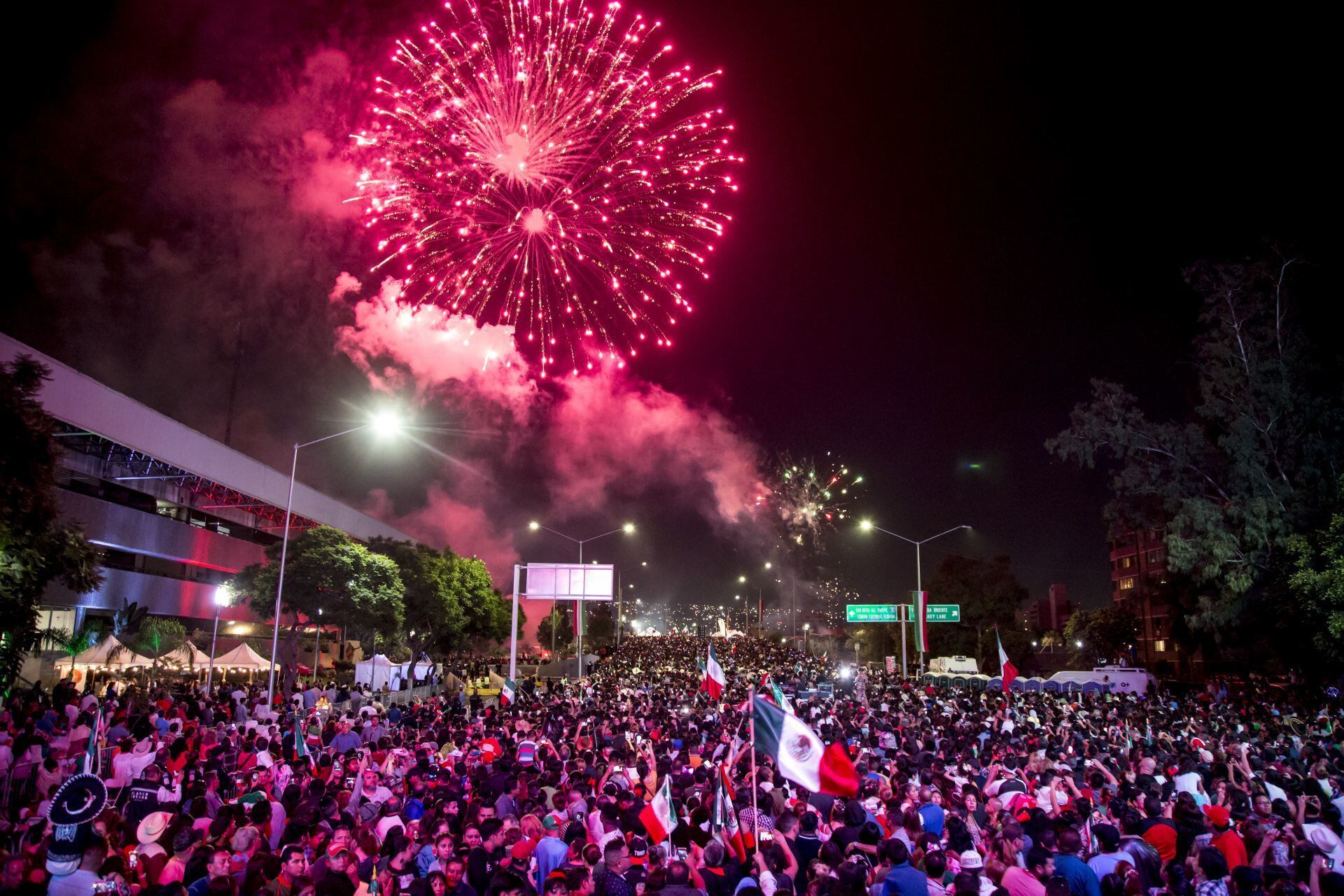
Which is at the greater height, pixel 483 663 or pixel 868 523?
pixel 868 523

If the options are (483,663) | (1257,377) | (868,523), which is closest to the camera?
(1257,377)

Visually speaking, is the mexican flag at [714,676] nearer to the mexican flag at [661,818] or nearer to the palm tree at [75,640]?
the mexican flag at [661,818]

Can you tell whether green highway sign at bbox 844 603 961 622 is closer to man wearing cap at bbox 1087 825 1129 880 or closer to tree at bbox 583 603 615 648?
man wearing cap at bbox 1087 825 1129 880

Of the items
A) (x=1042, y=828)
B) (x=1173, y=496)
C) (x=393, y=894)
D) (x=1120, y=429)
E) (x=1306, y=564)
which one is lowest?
(x=393, y=894)

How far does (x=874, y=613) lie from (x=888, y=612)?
73cm

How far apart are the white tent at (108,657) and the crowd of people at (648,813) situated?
58.7 ft

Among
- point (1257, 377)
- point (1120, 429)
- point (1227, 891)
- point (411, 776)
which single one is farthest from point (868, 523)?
point (1227, 891)

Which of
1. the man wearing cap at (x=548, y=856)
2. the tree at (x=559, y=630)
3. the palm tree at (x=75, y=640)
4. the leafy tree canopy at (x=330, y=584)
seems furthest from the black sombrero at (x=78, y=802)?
the tree at (x=559, y=630)

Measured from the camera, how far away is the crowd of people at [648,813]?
23.0ft

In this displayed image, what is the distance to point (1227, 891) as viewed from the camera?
22.1ft

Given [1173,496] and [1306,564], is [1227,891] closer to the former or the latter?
[1306,564]

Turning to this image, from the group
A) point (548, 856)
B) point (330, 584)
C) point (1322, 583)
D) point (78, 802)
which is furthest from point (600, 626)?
point (78, 802)

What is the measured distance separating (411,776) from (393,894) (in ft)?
15.0

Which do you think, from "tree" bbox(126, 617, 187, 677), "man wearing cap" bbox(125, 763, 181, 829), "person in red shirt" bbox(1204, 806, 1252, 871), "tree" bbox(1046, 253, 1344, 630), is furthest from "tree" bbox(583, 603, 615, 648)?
"person in red shirt" bbox(1204, 806, 1252, 871)
